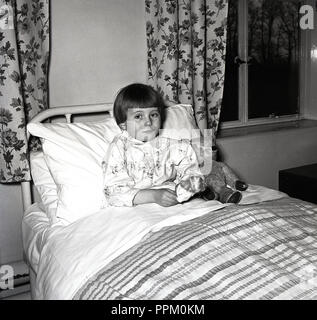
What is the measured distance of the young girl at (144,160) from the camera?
1515 mm

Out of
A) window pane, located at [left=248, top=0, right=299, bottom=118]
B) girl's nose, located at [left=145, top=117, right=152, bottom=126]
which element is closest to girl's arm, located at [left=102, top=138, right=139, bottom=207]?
girl's nose, located at [left=145, top=117, right=152, bottom=126]

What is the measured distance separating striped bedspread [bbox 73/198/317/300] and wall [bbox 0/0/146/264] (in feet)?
2.94

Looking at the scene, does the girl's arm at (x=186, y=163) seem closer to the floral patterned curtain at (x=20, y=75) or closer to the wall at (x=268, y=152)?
the floral patterned curtain at (x=20, y=75)

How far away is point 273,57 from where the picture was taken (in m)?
3.09

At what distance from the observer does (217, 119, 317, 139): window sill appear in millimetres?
2736

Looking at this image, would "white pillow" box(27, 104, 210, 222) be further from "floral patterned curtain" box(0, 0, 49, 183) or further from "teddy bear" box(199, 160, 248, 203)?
"teddy bear" box(199, 160, 248, 203)

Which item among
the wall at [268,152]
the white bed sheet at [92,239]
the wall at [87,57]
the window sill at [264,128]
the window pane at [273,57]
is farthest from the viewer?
the window pane at [273,57]

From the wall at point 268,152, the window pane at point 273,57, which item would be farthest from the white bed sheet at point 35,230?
the window pane at point 273,57

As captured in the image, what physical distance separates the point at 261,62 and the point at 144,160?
1684 mm

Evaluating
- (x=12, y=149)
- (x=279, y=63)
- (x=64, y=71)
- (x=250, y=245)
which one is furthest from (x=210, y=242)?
(x=279, y=63)

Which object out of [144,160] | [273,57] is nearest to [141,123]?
[144,160]

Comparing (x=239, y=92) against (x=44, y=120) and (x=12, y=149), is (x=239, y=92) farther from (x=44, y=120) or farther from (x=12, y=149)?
(x=12, y=149)
